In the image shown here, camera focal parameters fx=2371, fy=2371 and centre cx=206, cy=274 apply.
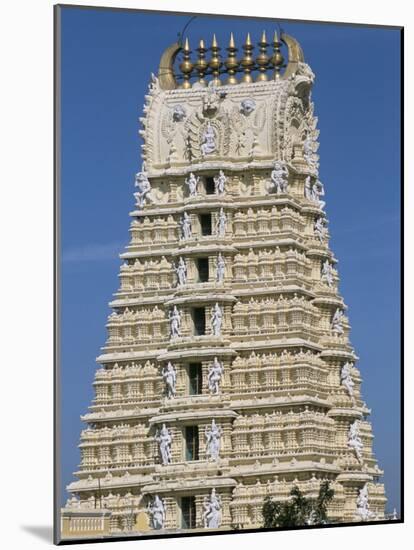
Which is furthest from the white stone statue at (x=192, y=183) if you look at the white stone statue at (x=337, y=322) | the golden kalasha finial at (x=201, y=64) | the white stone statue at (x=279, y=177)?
the white stone statue at (x=337, y=322)

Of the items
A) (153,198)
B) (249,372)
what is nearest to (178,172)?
(153,198)

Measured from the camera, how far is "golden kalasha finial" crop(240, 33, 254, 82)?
45856 millimetres

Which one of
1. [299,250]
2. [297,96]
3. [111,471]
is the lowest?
[111,471]

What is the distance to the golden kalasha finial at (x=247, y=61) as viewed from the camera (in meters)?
45.9

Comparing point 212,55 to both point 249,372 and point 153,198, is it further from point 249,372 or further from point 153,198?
point 249,372

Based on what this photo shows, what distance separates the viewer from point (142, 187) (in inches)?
1829

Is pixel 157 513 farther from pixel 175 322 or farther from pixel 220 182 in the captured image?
pixel 220 182

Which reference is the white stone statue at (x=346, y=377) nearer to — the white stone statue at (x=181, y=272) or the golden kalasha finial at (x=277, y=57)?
the white stone statue at (x=181, y=272)

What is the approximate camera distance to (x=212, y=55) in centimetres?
4572

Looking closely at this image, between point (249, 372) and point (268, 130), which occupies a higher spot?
point (268, 130)

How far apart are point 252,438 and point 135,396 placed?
2.55 m

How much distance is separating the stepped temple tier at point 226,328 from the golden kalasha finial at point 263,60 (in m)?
0.04

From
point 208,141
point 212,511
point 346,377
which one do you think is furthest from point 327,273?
point 212,511

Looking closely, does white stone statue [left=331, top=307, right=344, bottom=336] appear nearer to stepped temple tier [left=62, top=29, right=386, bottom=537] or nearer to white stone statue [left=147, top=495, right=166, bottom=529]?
stepped temple tier [left=62, top=29, right=386, bottom=537]
